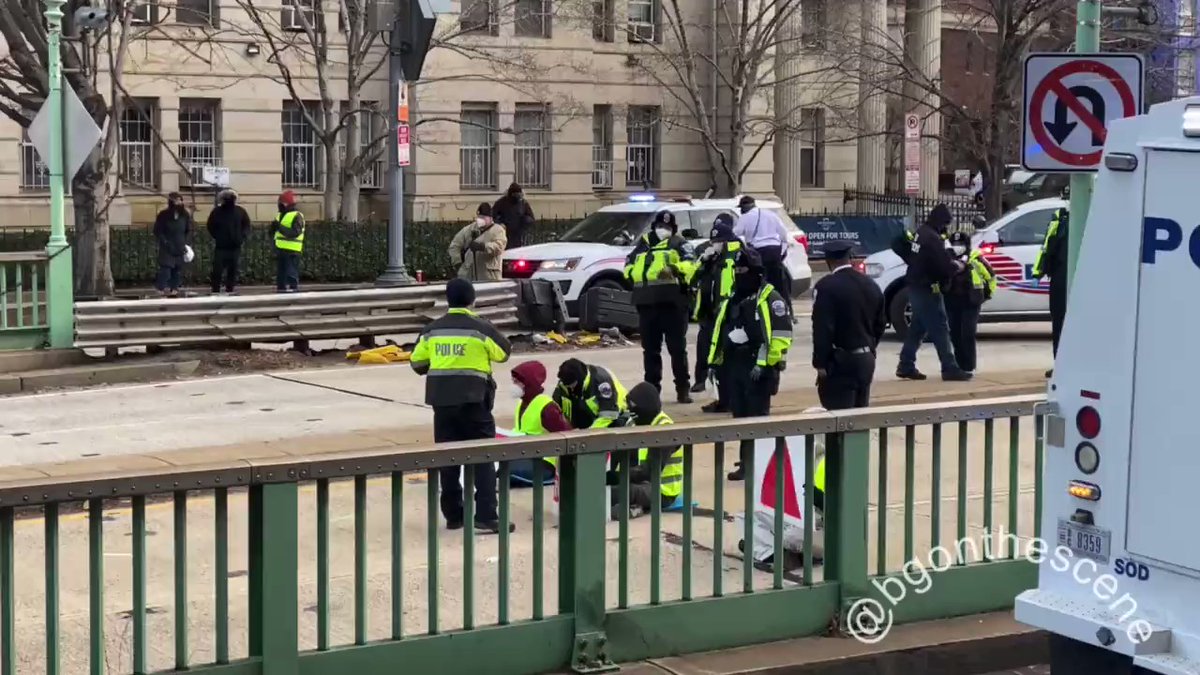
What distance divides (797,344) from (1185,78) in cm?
1610

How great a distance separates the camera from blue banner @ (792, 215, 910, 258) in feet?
120

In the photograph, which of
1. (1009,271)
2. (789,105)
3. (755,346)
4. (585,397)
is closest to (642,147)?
(789,105)

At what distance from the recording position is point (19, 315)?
16.6 m

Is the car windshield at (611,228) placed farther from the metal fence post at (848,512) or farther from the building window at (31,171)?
the metal fence post at (848,512)

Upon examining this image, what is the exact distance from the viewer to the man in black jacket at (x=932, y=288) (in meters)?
→ 15.4

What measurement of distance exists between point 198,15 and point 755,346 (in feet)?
80.6

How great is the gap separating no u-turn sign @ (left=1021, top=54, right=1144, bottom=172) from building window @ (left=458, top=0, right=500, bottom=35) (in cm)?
2438

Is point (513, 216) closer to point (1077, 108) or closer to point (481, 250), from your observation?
point (481, 250)

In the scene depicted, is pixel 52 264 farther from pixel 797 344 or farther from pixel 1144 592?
pixel 1144 592

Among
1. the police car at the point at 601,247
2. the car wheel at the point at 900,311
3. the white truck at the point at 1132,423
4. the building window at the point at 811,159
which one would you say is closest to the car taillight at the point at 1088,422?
the white truck at the point at 1132,423

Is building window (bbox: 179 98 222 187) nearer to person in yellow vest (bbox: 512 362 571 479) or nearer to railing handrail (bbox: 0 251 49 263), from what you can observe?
railing handrail (bbox: 0 251 49 263)

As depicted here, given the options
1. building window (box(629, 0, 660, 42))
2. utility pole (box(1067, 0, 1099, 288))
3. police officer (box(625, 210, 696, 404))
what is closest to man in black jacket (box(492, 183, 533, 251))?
building window (box(629, 0, 660, 42))

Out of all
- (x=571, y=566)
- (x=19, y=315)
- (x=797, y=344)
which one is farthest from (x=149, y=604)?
(x=797, y=344)

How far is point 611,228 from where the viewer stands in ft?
73.6
